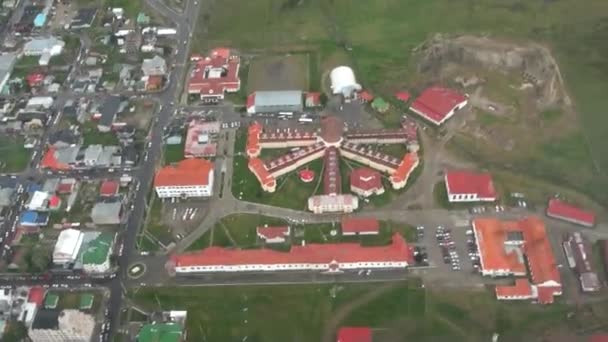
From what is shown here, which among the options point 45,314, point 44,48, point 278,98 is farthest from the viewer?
point 44,48

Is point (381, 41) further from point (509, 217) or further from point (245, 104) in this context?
point (509, 217)

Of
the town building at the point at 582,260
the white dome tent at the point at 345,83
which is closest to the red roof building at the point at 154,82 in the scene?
the white dome tent at the point at 345,83

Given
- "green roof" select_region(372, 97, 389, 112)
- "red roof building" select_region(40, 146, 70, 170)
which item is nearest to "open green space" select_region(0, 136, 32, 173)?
"red roof building" select_region(40, 146, 70, 170)

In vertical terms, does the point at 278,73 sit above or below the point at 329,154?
above

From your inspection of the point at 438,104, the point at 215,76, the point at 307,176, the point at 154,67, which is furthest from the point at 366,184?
the point at 154,67

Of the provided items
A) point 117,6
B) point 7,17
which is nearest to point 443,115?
point 117,6

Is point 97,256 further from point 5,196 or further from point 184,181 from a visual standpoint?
point 5,196

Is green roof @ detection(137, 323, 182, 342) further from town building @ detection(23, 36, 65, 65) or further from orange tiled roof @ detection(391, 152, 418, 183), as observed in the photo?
town building @ detection(23, 36, 65, 65)
